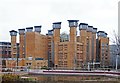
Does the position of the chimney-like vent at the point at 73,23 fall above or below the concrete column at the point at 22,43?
above

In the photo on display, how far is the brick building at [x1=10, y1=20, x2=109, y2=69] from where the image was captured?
5331 cm

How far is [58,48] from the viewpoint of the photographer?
56.8 metres

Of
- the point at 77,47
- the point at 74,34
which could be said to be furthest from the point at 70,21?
the point at 77,47

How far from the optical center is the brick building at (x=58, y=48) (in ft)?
175

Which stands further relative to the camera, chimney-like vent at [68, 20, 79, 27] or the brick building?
the brick building

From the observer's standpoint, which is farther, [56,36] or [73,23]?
[56,36]

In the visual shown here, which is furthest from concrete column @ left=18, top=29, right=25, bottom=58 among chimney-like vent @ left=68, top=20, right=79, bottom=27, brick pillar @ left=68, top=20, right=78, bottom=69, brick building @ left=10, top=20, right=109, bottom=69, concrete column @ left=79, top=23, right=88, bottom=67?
concrete column @ left=79, top=23, right=88, bottom=67

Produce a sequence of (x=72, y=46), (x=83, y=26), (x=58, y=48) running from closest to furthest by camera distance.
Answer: (x=72, y=46), (x=83, y=26), (x=58, y=48)

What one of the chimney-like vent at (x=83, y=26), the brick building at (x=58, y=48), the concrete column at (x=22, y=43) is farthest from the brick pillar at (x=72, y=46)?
the concrete column at (x=22, y=43)

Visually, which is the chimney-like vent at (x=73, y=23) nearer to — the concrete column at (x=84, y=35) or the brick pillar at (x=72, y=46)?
the brick pillar at (x=72, y=46)

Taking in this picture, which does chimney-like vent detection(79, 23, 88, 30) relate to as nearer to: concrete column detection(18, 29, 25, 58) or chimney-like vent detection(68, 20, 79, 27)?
chimney-like vent detection(68, 20, 79, 27)

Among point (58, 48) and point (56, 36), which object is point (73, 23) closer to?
point (56, 36)

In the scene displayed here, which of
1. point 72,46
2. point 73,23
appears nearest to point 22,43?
point 72,46

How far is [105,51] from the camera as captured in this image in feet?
211
